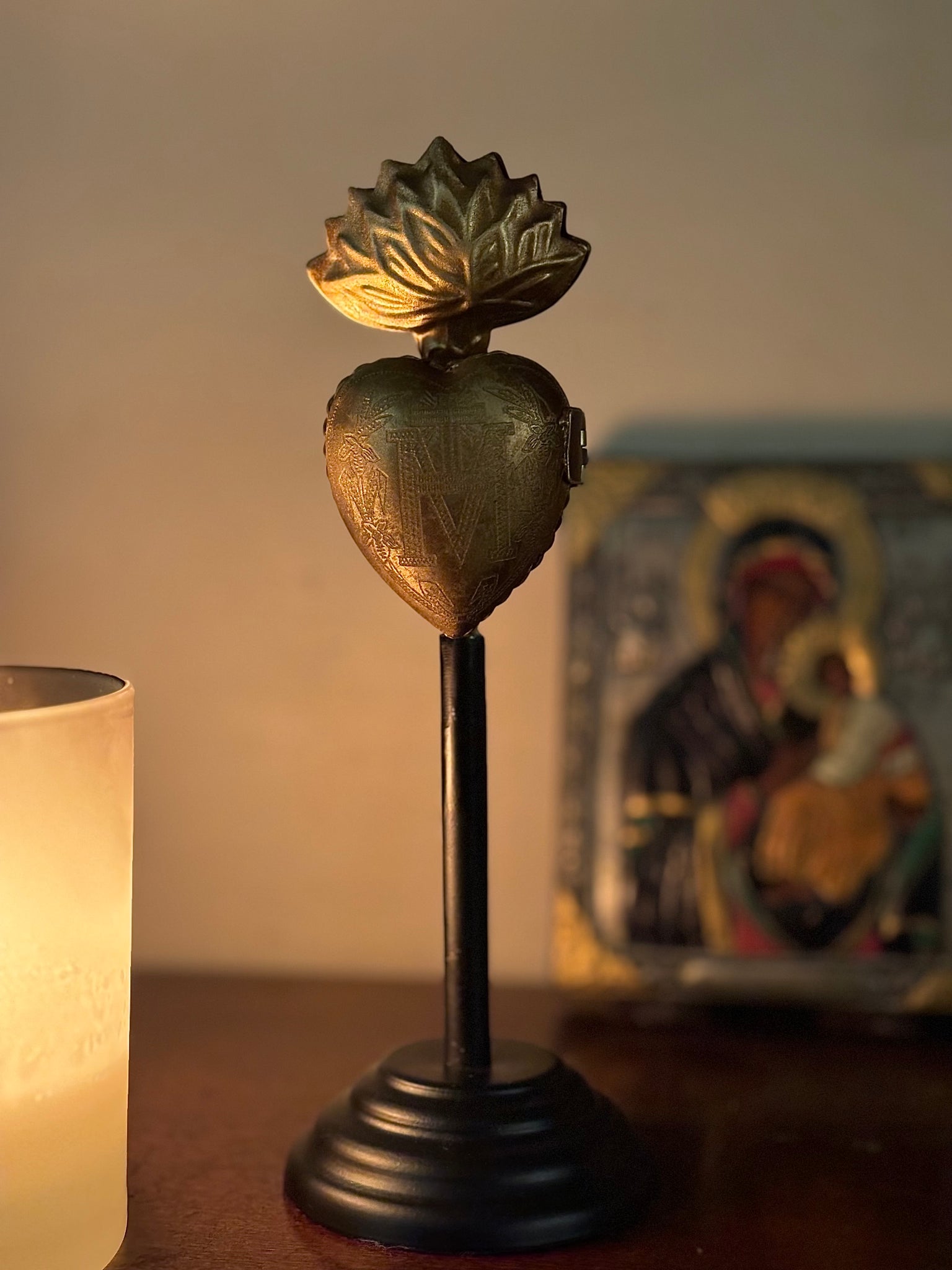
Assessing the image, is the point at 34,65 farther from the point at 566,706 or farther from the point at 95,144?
the point at 566,706

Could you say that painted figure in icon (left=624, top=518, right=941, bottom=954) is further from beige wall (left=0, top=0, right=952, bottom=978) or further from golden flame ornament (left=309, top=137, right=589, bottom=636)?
golden flame ornament (left=309, top=137, right=589, bottom=636)

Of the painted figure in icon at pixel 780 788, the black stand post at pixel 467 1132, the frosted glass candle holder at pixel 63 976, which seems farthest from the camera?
the painted figure in icon at pixel 780 788

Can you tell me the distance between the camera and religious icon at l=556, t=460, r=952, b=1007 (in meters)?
0.96

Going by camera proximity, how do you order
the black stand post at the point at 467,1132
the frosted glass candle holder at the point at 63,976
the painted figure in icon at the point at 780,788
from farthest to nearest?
the painted figure in icon at the point at 780,788 → the black stand post at the point at 467,1132 → the frosted glass candle holder at the point at 63,976

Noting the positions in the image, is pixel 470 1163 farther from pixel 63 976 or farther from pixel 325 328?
pixel 325 328

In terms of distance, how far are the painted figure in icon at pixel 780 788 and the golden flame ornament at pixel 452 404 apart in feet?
1.17

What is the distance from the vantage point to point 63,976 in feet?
1.82

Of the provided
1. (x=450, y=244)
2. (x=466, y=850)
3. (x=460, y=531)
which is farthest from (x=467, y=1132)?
(x=450, y=244)

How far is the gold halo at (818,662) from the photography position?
0.97 meters

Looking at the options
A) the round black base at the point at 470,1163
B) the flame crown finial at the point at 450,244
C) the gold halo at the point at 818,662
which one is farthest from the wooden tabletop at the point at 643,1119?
the flame crown finial at the point at 450,244

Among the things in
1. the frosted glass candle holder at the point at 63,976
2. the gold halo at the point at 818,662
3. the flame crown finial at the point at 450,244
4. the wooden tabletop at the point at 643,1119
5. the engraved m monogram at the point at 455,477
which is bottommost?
the wooden tabletop at the point at 643,1119

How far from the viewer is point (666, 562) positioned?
99 cm

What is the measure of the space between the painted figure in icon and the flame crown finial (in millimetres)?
385

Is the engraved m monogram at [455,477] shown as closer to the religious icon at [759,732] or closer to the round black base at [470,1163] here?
the round black base at [470,1163]
